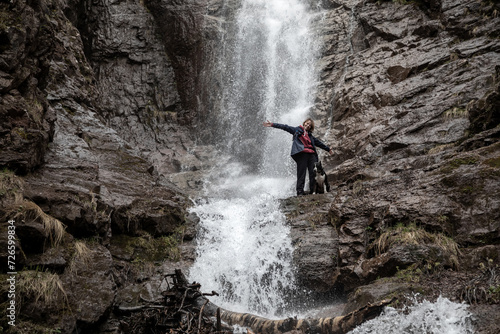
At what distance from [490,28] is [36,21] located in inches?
508

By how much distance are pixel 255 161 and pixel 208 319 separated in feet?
40.2

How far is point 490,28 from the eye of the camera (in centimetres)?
1228

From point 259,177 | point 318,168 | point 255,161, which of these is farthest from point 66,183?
point 255,161

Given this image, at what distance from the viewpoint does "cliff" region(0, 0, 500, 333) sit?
5531 millimetres

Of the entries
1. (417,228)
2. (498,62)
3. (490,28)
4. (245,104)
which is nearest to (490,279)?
(417,228)

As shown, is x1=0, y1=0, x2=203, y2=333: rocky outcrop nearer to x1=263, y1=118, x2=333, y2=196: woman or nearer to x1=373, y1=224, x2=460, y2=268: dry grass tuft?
x1=263, y1=118, x2=333, y2=196: woman

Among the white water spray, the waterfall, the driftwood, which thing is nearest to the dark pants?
the waterfall

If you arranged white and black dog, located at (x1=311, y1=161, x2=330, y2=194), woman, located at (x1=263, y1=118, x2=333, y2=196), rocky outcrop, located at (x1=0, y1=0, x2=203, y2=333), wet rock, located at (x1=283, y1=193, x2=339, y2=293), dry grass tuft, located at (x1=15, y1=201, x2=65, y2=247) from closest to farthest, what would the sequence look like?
rocky outcrop, located at (x1=0, y1=0, x2=203, y2=333) → dry grass tuft, located at (x1=15, y1=201, x2=65, y2=247) → wet rock, located at (x1=283, y1=193, x2=339, y2=293) → woman, located at (x1=263, y1=118, x2=333, y2=196) → white and black dog, located at (x1=311, y1=161, x2=330, y2=194)

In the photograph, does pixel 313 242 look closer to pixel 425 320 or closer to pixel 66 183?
pixel 425 320

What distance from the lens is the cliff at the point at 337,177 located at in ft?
18.1

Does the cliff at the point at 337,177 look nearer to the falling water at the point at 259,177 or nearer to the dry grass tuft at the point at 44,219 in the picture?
the dry grass tuft at the point at 44,219

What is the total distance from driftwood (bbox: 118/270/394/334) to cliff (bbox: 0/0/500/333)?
1.85 ft

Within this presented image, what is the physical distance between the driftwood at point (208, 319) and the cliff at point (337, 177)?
565mm

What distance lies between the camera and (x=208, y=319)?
16.0 ft
